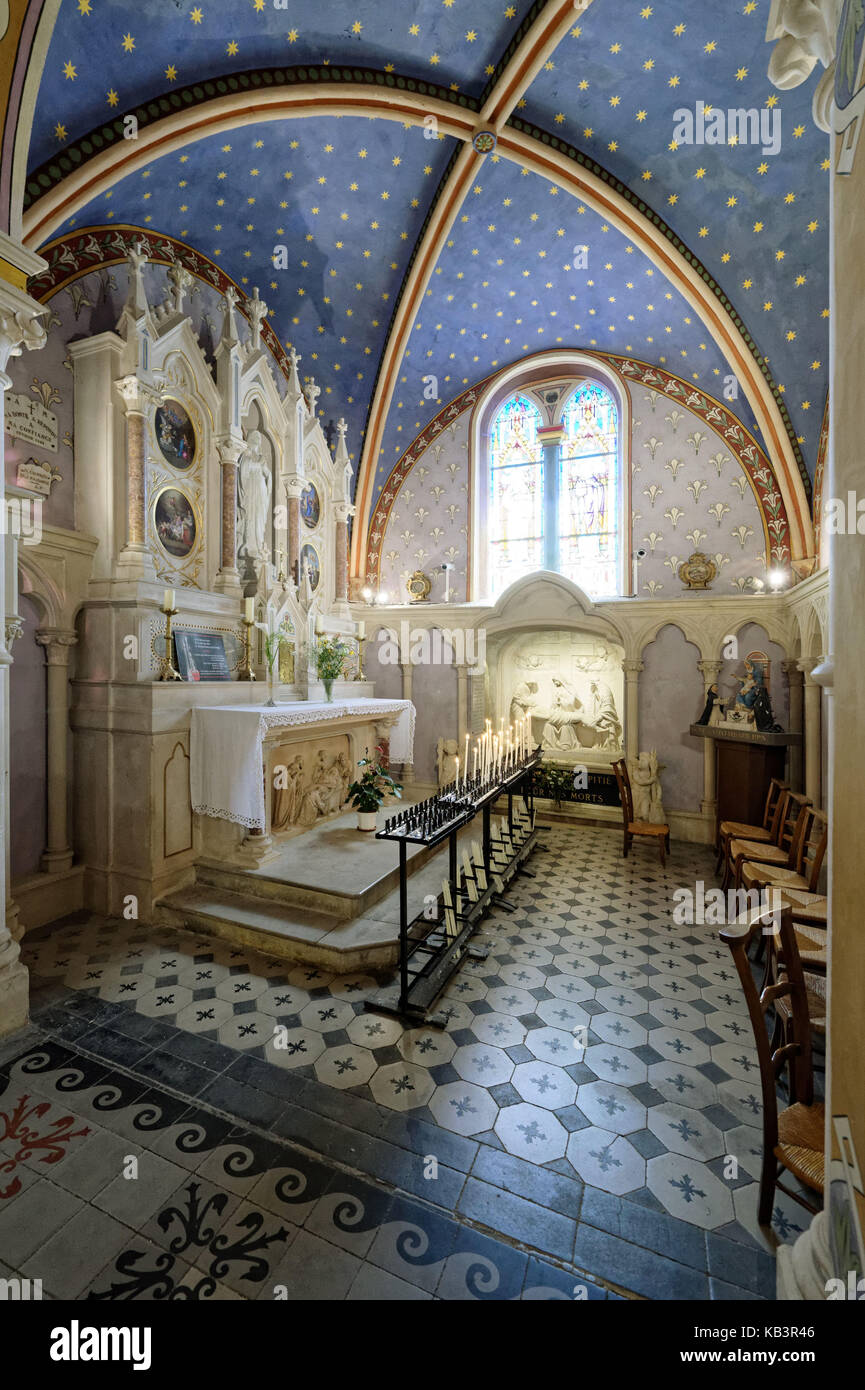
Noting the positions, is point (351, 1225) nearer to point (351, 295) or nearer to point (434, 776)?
point (434, 776)

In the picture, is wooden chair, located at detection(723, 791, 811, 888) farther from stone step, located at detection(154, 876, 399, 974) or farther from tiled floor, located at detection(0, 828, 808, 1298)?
stone step, located at detection(154, 876, 399, 974)

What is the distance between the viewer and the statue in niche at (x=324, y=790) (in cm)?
731

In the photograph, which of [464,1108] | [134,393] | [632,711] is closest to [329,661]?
[134,393]

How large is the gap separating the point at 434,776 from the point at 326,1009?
6.38 m

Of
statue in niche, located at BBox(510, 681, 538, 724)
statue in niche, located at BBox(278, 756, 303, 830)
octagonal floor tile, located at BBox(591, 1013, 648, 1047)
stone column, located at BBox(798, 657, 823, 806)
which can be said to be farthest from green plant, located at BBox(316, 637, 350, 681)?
stone column, located at BBox(798, 657, 823, 806)

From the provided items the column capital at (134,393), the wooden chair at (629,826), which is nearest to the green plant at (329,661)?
the column capital at (134,393)

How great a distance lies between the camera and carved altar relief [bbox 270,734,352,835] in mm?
6723

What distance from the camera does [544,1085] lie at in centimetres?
339

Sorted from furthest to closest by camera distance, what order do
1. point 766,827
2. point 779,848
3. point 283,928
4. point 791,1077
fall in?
point 766,827 → point 779,848 → point 283,928 → point 791,1077

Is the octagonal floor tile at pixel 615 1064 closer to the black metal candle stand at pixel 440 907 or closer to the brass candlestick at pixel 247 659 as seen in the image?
the black metal candle stand at pixel 440 907

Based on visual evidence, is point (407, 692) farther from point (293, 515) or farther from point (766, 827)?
point (766, 827)

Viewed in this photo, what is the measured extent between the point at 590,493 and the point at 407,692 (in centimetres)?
473

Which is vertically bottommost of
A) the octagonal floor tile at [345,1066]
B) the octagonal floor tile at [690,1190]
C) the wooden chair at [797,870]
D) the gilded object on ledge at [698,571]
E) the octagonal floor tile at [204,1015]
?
the octagonal floor tile at [690,1190]

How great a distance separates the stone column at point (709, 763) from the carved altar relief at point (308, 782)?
541cm
